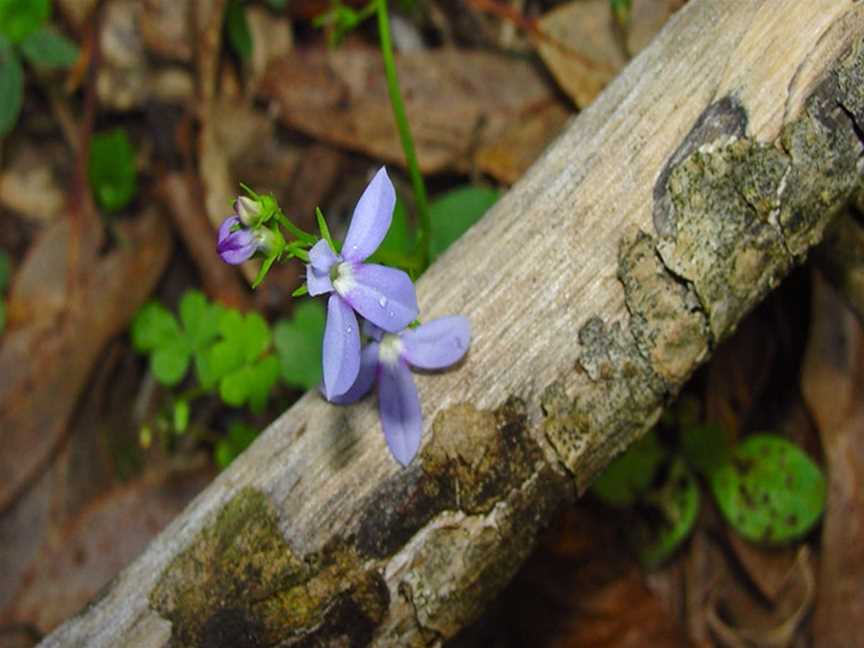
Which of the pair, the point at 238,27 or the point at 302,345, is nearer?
the point at 302,345

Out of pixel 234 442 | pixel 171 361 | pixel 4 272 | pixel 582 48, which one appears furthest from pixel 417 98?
pixel 4 272

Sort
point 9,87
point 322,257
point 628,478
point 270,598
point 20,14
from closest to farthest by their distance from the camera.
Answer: point 322,257 → point 270,598 → point 628,478 → point 20,14 → point 9,87

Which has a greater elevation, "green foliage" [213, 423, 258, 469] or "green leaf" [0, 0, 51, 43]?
"green leaf" [0, 0, 51, 43]

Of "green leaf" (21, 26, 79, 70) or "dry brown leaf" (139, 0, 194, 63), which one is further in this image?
"dry brown leaf" (139, 0, 194, 63)

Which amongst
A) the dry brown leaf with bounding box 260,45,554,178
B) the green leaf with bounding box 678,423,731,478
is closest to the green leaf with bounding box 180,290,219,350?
the dry brown leaf with bounding box 260,45,554,178

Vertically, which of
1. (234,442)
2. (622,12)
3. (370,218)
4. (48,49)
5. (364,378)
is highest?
(622,12)

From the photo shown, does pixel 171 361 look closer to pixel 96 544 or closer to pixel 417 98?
pixel 96 544

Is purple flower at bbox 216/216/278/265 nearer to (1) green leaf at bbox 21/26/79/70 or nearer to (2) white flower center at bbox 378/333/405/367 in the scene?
(2) white flower center at bbox 378/333/405/367
